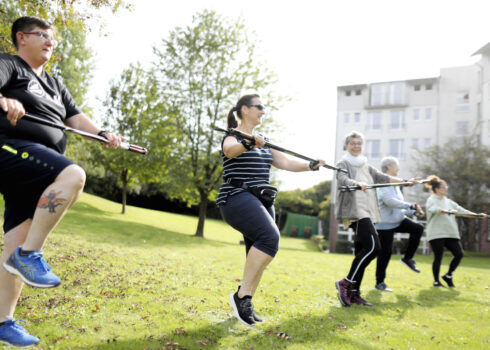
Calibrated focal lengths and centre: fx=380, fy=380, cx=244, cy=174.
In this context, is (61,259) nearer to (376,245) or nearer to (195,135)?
(376,245)

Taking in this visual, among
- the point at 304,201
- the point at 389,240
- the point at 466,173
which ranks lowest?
the point at 389,240

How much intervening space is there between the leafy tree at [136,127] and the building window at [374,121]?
84.6 ft

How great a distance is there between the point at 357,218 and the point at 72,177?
4.15 m

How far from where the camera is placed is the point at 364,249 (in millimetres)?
5598

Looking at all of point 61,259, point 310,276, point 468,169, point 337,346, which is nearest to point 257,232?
point 337,346

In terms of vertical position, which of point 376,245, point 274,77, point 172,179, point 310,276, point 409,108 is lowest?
point 310,276

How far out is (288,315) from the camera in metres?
4.72

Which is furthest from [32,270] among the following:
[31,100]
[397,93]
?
[397,93]

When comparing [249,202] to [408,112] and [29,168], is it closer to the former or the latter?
[29,168]

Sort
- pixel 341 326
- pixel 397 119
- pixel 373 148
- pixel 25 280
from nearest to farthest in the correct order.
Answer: pixel 25 280, pixel 341 326, pixel 397 119, pixel 373 148

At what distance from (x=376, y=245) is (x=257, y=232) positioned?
2533 millimetres

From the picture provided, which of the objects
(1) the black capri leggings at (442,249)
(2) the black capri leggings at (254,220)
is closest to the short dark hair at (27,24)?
(2) the black capri leggings at (254,220)

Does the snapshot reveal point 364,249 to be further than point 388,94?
No

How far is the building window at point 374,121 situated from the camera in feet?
138
